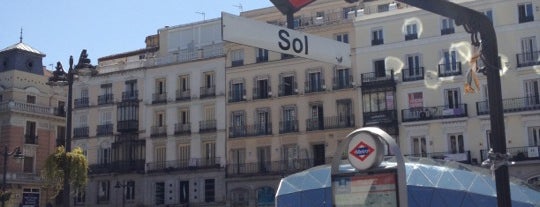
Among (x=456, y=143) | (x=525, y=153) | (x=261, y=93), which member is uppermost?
(x=261, y=93)

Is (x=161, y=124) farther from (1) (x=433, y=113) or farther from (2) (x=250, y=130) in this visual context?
(1) (x=433, y=113)

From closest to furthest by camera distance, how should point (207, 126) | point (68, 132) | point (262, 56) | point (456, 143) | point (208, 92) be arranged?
point (68, 132) < point (456, 143) < point (262, 56) < point (207, 126) < point (208, 92)

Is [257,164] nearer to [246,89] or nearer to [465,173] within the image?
[246,89]

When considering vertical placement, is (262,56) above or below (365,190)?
above

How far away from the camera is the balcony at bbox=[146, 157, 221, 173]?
53334 mm

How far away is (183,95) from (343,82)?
13.7 metres

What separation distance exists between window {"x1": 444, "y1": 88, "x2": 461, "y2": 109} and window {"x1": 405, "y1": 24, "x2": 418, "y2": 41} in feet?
14.9

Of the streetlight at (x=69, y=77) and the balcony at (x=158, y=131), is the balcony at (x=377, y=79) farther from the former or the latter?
the streetlight at (x=69, y=77)

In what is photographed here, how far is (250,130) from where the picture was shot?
172 ft

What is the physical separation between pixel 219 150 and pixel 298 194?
20390 mm

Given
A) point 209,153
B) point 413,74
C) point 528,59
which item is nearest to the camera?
point 528,59

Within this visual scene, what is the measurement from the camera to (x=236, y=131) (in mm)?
53094

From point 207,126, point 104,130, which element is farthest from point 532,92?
point 104,130

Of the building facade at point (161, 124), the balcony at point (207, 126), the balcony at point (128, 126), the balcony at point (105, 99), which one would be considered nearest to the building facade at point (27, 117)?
the building facade at point (161, 124)
